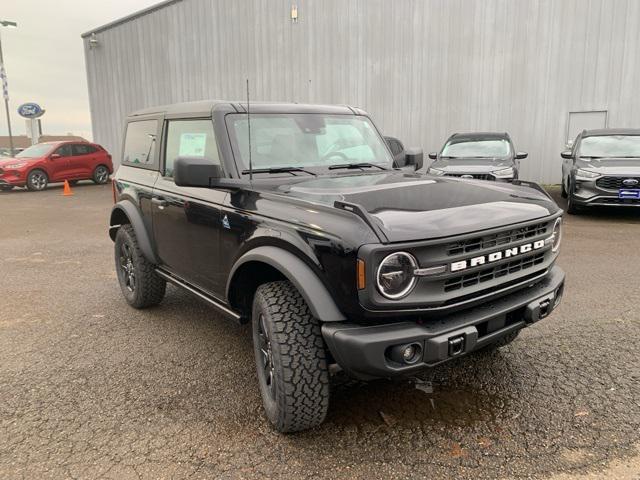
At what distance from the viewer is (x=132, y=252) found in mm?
4648

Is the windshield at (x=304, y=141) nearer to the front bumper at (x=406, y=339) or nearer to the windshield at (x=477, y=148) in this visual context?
the front bumper at (x=406, y=339)

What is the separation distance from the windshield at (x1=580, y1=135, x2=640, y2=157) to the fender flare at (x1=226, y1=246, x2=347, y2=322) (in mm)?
9400

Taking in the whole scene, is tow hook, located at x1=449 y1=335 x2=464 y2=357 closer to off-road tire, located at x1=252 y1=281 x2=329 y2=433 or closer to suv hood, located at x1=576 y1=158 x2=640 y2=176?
off-road tire, located at x1=252 y1=281 x2=329 y2=433

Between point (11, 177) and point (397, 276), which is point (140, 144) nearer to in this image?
point (397, 276)

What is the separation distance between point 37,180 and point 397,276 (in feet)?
59.9

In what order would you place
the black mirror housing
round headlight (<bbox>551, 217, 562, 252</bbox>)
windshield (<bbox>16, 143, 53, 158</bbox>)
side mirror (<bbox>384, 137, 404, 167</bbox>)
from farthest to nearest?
windshield (<bbox>16, 143, 53, 158</bbox>) → side mirror (<bbox>384, 137, 404, 167</bbox>) → round headlight (<bbox>551, 217, 562, 252</bbox>) → the black mirror housing

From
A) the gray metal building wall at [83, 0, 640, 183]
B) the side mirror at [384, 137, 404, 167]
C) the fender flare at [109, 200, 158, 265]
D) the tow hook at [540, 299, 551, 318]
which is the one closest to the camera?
the tow hook at [540, 299, 551, 318]

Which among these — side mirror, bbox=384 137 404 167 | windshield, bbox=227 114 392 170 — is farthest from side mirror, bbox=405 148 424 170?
windshield, bbox=227 114 392 170

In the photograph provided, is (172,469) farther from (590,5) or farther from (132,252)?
(590,5)

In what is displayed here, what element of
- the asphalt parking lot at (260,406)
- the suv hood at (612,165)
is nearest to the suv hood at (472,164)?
the suv hood at (612,165)

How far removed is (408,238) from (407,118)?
14649 millimetres

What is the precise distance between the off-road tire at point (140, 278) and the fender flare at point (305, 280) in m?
2.15

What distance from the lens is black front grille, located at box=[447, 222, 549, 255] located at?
8.10 ft

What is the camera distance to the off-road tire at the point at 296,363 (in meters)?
2.56
